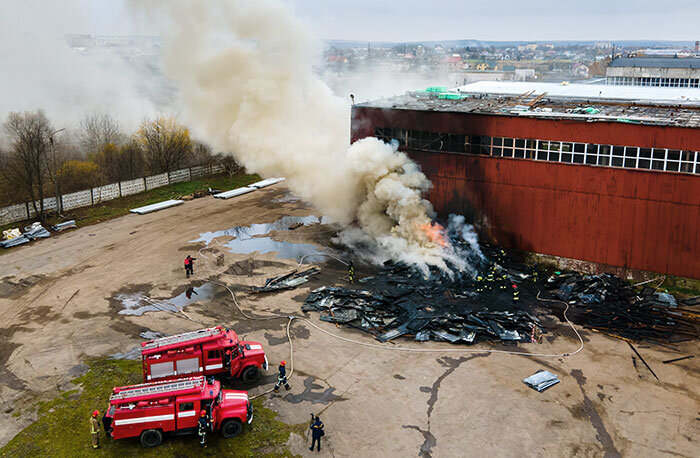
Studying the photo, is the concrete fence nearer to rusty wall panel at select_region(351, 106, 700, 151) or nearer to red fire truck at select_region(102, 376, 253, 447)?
rusty wall panel at select_region(351, 106, 700, 151)

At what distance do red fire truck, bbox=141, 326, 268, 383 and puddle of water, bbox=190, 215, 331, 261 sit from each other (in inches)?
443

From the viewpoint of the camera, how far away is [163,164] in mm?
47750

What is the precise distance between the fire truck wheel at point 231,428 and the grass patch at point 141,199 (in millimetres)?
24311

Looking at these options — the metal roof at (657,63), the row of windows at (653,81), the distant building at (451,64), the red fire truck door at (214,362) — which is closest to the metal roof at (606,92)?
the red fire truck door at (214,362)

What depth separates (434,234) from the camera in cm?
2841

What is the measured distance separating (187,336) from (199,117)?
2119 centimetres

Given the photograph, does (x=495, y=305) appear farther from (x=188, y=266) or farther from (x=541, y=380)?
(x=188, y=266)

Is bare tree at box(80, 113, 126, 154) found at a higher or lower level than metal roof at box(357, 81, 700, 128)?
lower

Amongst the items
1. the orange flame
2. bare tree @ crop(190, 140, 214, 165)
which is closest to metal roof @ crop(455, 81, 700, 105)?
the orange flame

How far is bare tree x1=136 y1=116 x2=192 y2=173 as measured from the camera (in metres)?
47.3

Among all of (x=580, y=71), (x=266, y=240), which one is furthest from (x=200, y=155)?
(x=580, y=71)

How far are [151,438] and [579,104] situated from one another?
27227 mm

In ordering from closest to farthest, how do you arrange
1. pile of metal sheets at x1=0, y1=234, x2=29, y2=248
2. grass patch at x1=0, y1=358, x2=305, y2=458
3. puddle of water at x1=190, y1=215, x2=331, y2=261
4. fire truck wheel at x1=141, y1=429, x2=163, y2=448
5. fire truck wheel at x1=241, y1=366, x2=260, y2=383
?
grass patch at x1=0, y1=358, x2=305, y2=458
fire truck wheel at x1=141, y1=429, x2=163, y2=448
fire truck wheel at x1=241, y1=366, x2=260, y2=383
puddle of water at x1=190, y1=215, x2=331, y2=261
pile of metal sheets at x1=0, y1=234, x2=29, y2=248

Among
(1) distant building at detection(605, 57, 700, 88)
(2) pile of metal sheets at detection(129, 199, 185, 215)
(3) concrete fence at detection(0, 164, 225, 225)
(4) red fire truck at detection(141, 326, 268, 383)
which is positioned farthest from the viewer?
(1) distant building at detection(605, 57, 700, 88)
